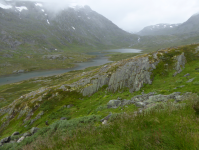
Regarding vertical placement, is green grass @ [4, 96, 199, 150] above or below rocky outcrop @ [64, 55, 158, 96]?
above

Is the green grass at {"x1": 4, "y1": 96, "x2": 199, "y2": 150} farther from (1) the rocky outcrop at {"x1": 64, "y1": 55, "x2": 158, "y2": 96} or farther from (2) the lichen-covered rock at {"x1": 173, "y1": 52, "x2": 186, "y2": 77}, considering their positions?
(2) the lichen-covered rock at {"x1": 173, "y1": 52, "x2": 186, "y2": 77}

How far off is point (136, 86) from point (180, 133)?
58.7ft

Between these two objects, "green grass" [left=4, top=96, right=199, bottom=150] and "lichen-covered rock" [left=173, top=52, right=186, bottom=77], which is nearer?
"green grass" [left=4, top=96, right=199, bottom=150]

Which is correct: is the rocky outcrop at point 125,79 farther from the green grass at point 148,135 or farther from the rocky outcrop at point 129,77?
the green grass at point 148,135

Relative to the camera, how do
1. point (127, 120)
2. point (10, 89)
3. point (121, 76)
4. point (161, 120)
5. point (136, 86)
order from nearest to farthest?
1. point (161, 120)
2. point (127, 120)
3. point (136, 86)
4. point (121, 76)
5. point (10, 89)

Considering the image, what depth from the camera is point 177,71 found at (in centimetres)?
2148

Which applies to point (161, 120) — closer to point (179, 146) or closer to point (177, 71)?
point (179, 146)

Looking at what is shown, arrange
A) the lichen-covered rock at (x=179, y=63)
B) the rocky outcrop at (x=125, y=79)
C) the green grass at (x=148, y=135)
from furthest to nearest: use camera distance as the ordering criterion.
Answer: the rocky outcrop at (x=125, y=79) → the lichen-covered rock at (x=179, y=63) → the green grass at (x=148, y=135)

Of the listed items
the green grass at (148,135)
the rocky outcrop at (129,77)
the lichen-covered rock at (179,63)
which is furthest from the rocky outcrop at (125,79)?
the green grass at (148,135)

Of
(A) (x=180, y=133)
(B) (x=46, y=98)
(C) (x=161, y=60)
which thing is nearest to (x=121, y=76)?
(C) (x=161, y=60)

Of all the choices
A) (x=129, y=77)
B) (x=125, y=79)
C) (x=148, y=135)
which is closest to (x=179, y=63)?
(x=129, y=77)

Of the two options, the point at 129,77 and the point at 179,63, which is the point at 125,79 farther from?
the point at 179,63

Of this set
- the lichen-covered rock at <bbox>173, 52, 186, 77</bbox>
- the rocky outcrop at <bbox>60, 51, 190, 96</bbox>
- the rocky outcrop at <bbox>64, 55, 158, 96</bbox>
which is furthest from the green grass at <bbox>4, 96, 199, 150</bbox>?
the lichen-covered rock at <bbox>173, 52, 186, 77</bbox>

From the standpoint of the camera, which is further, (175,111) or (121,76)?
(121,76)
